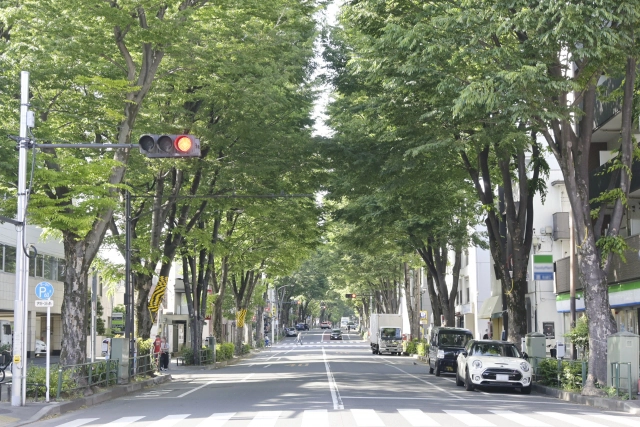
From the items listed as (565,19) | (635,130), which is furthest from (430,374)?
(565,19)

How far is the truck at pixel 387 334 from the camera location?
66.2 meters

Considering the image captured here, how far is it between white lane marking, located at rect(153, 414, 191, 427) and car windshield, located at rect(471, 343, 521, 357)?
11538 millimetres

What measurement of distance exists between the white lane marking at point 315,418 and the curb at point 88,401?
5.68 meters

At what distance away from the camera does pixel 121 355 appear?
2753 centimetres

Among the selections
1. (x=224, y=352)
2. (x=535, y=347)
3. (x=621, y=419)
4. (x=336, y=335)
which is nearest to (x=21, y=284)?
(x=621, y=419)

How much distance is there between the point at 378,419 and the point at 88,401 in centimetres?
911

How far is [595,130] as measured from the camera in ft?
108

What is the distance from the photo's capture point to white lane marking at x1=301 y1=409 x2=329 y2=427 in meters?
15.3

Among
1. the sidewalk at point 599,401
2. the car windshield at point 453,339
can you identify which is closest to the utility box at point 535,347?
the sidewalk at point 599,401

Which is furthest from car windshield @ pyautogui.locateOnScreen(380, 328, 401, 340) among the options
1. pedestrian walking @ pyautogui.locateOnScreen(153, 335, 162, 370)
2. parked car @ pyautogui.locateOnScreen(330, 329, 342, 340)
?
parked car @ pyautogui.locateOnScreen(330, 329, 342, 340)

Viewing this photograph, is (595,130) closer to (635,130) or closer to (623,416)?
(635,130)

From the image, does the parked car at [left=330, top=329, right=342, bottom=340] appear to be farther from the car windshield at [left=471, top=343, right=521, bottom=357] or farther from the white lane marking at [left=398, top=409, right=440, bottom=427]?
the white lane marking at [left=398, top=409, right=440, bottom=427]

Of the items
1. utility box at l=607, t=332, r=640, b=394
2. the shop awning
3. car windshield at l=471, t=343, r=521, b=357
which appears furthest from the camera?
the shop awning

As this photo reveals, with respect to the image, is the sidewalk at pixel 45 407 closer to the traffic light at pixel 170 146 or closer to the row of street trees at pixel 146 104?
the row of street trees at pixel 146 104
